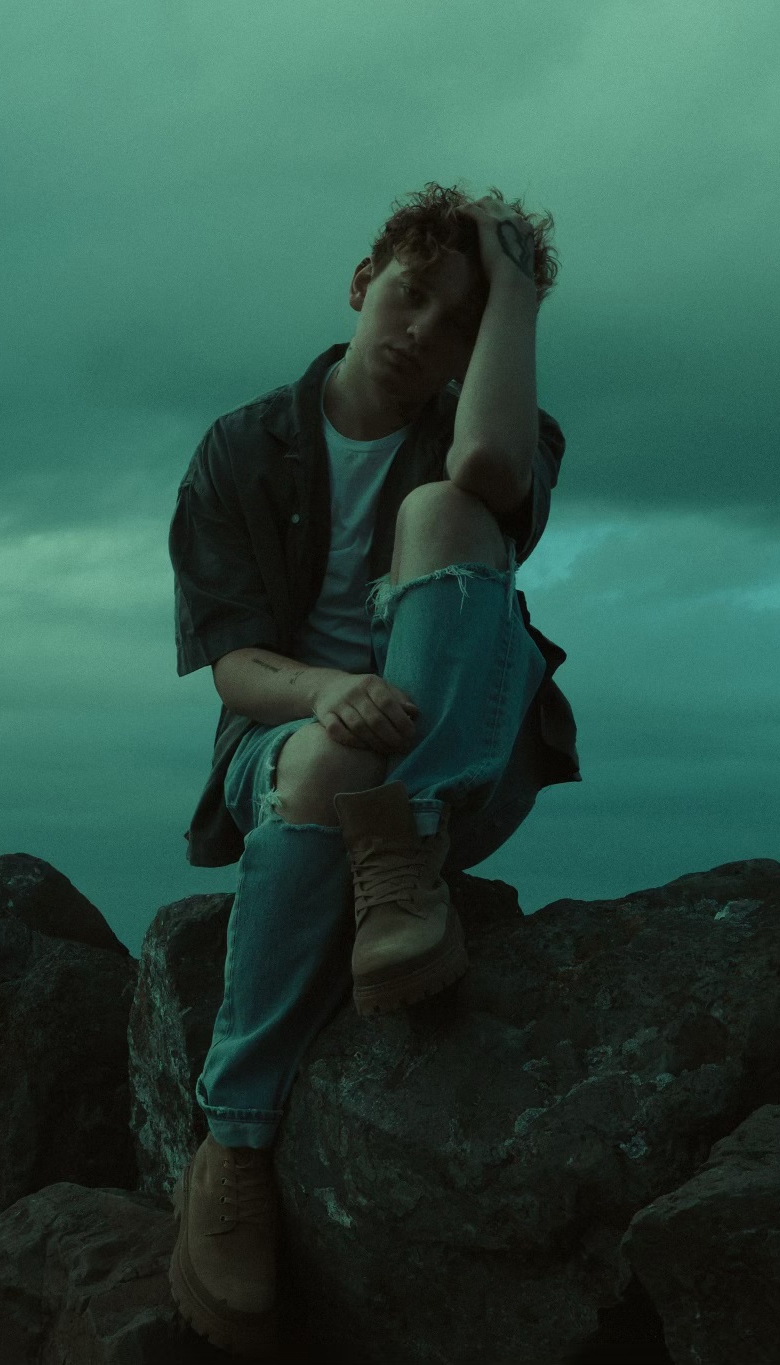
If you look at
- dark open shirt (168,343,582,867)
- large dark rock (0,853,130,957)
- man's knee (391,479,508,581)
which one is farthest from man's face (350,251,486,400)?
large dark rock (0,853,130,957)

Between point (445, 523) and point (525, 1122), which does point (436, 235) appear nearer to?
point (445, 523)

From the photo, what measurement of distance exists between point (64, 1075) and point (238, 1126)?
1530 millimetres

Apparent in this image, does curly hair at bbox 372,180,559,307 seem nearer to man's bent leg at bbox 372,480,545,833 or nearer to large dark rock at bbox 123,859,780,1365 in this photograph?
man's bent leg at bbox 372,480,545,833

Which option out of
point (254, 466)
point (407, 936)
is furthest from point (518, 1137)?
point (254, 466)

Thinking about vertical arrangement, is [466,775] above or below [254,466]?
below

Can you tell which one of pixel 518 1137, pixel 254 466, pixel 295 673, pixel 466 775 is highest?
pixel 254 466

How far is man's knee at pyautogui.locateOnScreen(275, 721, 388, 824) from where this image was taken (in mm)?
3219

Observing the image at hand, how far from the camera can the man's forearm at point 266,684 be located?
11.3 feet

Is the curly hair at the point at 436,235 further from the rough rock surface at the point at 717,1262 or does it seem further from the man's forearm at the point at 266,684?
the rough rock surface at the point at 717,1262

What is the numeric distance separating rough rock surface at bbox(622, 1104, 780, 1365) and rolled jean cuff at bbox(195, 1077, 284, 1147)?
0.94 meters

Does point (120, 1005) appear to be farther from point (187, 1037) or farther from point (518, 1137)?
point (518, 1137)

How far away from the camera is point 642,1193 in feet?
9.75

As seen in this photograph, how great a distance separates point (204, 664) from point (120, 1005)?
1.56m

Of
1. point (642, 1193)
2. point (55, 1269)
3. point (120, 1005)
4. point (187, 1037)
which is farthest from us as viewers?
point (120, 1005)
